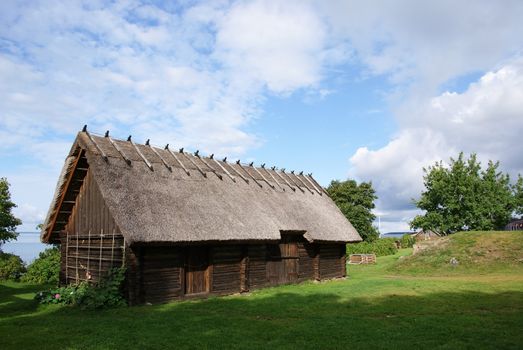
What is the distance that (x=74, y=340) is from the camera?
11.6 metres

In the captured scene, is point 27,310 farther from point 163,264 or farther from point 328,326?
point 328,326

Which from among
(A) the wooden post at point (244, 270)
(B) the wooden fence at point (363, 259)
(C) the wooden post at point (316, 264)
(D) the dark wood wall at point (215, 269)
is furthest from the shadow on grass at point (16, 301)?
(B) the wooden fence at point (363, 259)

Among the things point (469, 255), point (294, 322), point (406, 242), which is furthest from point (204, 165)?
point (406, 242)

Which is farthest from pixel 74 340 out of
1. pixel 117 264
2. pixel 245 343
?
pixel 117 264

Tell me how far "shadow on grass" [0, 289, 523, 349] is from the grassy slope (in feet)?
0.09

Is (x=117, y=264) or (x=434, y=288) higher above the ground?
(x=117, y=264)

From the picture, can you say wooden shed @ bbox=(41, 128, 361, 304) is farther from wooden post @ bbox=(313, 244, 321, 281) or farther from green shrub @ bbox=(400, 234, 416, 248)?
green shrub @ bbox=(400, 234, 416, 248)

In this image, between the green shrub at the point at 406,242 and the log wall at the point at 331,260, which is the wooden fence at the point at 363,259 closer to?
the log wall at the point at 331,260

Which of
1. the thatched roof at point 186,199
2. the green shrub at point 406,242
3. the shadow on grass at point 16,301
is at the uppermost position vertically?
the thatched roof at point 186,199

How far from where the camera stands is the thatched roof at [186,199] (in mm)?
17844

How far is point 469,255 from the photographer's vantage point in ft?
106

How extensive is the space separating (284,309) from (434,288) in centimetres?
943

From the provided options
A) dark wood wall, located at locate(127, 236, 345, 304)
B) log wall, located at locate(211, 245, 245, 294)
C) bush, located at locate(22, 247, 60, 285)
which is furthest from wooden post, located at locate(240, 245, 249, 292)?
bush, located at locate(22, 247, 60, 285)

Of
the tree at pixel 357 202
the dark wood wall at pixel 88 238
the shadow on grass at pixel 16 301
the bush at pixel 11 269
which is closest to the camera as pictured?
the shadow on grass at pixel 16 301
